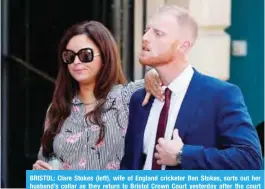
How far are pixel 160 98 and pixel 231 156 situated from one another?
366 millimetres

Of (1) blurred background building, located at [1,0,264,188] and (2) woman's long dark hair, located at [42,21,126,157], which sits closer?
(2) woman's long dark hair, located at [42,21,126,157]

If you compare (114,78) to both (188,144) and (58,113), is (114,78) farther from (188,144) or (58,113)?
(188,144)

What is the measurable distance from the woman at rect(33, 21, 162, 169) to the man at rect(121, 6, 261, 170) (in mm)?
113

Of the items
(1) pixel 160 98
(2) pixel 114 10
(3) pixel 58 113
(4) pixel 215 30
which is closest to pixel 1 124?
(2) pixel 114 10

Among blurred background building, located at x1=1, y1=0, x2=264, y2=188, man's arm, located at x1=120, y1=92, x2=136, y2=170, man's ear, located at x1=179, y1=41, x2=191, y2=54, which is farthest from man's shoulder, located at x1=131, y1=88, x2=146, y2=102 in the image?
blurred background building, located at x1=1, y1=0, x2=264, y2=188

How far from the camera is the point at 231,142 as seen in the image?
278 cm

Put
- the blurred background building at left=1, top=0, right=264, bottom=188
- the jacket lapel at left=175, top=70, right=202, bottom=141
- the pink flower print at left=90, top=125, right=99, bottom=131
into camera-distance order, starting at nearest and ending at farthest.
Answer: the jacket lapel at left=175, top=70, right=202, bottom=141 → the pink flower print at left=90, top=125, right=99, bottom=131 → the blurred background building at left=1, top=0, right=264, bottom=188

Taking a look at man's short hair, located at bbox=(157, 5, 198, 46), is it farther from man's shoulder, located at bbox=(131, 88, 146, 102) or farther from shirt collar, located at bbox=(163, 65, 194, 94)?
man's shoulder, located at bbox=(131, 88, 146, 102)

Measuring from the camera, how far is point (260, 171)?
309 cm

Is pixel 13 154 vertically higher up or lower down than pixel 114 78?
lower down

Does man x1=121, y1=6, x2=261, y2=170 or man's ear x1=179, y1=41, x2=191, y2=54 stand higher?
man's ear x1=179, y1=41, x2=191, y2=54

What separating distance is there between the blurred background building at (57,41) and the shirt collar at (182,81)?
57.5 inches

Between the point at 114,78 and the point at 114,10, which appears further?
the point at 114,10
